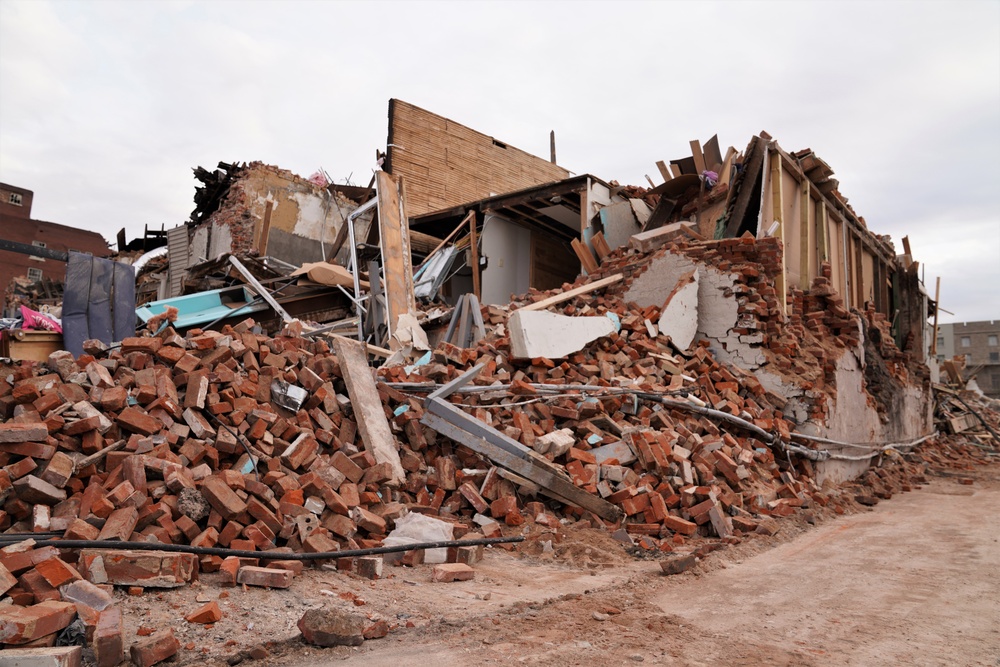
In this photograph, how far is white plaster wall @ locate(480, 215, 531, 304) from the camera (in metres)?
13.5

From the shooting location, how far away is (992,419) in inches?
782

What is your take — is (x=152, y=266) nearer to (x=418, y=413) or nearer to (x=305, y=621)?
(x=418, y=413)

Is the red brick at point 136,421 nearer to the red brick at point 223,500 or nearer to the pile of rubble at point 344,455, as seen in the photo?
the pile of rubble at point 344,455

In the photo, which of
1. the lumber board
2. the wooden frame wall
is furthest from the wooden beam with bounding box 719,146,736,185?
the lumber board

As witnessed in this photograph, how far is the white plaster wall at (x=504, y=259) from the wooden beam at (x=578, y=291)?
160 inches

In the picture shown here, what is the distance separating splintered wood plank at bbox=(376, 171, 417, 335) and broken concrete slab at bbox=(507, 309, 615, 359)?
2314 mm

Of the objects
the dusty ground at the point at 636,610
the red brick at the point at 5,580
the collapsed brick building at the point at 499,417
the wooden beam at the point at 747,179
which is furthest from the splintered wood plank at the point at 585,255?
the red brick at the point at 5,580

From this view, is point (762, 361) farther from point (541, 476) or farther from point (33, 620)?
point (33, 620)

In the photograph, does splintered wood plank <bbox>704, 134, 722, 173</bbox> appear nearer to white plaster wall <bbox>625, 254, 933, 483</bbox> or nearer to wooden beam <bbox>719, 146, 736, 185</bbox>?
wooden beam <bbox>719, 146, 736, 185</bbox>

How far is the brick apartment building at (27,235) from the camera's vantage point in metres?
39.6

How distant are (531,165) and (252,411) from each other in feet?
49.3

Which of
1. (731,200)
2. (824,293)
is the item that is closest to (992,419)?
(824,293)

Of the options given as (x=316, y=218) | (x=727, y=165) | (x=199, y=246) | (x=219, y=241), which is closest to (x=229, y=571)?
(x=727, y=165)

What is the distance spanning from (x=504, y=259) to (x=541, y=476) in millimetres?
9013
